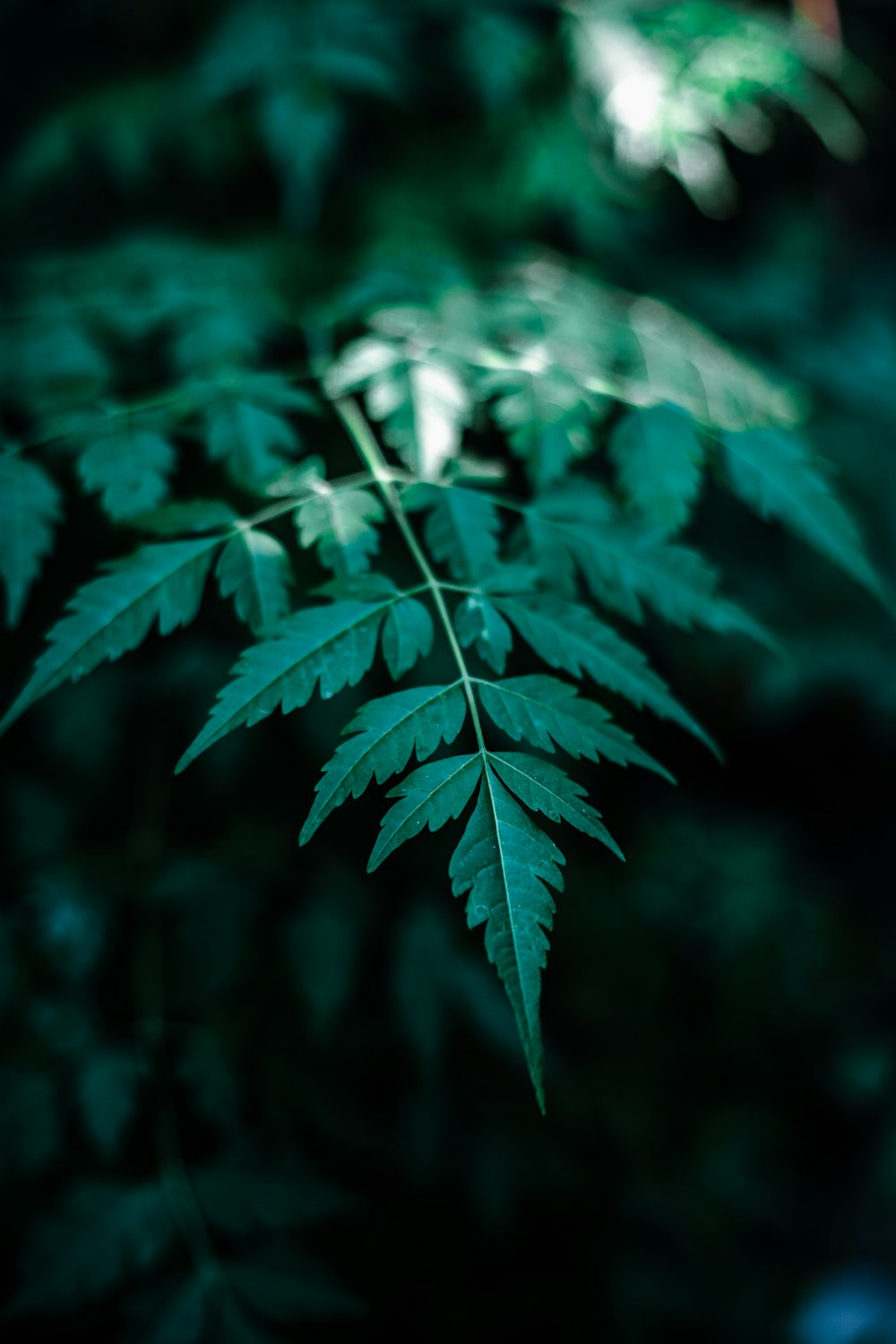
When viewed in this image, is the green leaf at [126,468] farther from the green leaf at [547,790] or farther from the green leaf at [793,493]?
the green leaf at [793,493]

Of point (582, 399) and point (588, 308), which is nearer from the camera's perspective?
point (582, 399)

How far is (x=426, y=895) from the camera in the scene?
2.20 meters

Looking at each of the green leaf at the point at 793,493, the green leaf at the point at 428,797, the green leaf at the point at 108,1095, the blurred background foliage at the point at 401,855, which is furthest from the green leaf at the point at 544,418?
the green leaf at the point at 108,1095

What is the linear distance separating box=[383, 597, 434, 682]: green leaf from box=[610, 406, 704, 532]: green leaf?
1.54ft

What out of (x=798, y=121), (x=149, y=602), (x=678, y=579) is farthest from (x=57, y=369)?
(x=798, y=121)

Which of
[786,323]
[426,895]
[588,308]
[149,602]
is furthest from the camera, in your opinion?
[786,323]

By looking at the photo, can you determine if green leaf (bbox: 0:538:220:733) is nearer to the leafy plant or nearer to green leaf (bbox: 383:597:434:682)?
the leafy plant

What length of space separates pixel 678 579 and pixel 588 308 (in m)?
0.87

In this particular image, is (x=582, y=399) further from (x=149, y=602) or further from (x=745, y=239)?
(x=745, y=239)

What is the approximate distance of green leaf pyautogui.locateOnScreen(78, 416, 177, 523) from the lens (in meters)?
1.31

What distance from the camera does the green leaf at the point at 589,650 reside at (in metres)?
1.11

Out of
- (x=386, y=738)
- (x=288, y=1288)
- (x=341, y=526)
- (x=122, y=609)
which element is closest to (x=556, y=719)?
(x=386, y=738)

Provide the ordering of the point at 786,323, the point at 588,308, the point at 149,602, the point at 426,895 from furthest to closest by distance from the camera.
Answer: the point at 786,323, the point at 426,895, the point at 588,308, the point at 149,602

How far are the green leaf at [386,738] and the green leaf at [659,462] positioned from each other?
0.54 meters
